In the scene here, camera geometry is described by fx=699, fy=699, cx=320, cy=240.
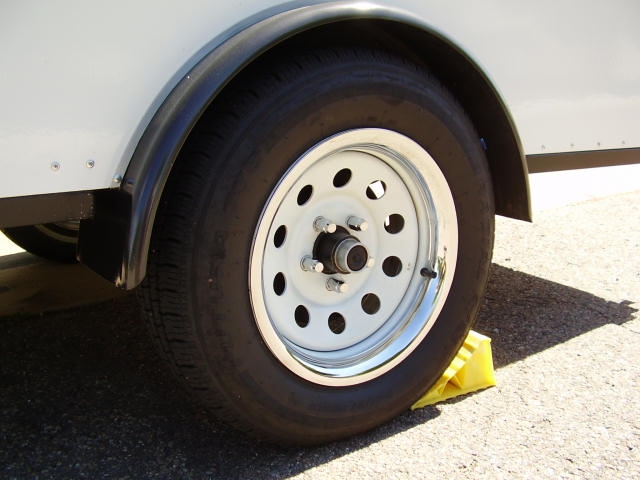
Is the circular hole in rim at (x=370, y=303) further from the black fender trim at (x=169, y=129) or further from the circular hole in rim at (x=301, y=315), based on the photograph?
the black fender trim at (x=169, y=129)

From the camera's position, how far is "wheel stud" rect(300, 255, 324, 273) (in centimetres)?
207

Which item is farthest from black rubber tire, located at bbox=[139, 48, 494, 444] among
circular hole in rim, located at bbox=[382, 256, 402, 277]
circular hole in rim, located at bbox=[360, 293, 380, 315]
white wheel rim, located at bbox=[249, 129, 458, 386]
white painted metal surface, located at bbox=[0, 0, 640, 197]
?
circular hole in rim, located at bbox=[382, 256, 402, 277]

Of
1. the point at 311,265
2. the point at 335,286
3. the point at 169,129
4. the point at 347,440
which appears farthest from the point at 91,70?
the point at 347,440

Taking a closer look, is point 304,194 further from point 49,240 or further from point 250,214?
point 49,240

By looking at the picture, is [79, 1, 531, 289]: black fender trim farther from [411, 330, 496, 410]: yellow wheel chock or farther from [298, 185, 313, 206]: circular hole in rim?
[411, 330, 496, 410]: yellow wheel chock

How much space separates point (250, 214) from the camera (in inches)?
70.7

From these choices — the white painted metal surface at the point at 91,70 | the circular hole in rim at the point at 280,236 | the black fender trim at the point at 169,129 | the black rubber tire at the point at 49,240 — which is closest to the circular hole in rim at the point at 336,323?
the circular hole in rim at the point at 280,236

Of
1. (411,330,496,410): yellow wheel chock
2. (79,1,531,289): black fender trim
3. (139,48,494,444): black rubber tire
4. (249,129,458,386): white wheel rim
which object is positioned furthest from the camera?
(411,330,496,410): yellow wheel chock

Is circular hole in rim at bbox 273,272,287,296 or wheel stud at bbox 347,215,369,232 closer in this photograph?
circular hole in rim at bbox 273,272,287,296

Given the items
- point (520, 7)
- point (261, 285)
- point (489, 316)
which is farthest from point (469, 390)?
point (520, 7)

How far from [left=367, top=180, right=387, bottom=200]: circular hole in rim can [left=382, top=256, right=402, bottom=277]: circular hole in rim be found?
0.69ft

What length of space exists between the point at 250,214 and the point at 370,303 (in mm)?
686

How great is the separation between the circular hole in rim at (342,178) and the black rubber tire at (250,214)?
0.22 meters

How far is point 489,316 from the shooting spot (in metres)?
3.17
